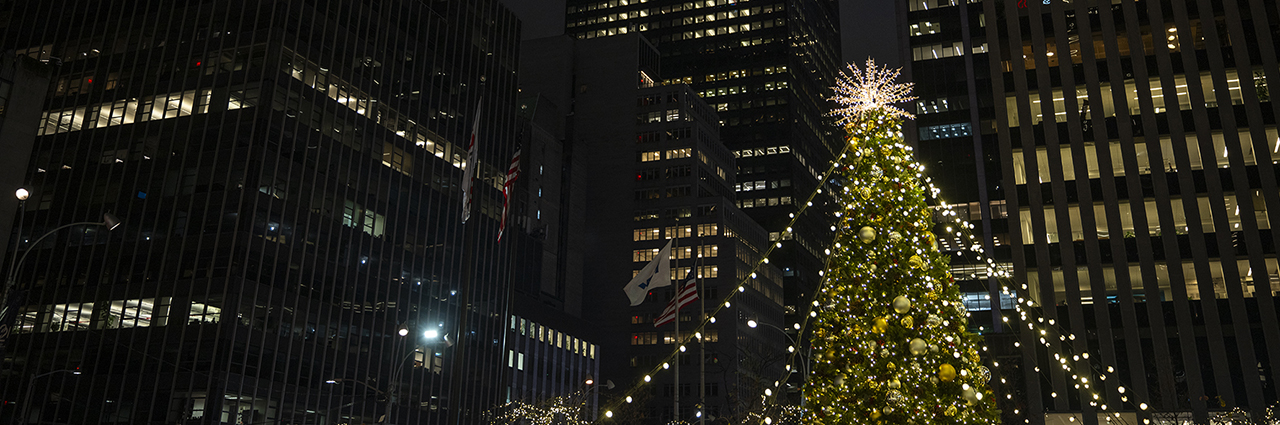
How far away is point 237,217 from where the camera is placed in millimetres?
69125

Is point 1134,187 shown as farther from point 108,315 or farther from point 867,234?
point 108,315

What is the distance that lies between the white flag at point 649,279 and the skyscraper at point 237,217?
30248mm

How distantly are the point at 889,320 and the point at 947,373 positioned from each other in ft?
4.77

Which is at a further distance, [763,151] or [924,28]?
[763,151]

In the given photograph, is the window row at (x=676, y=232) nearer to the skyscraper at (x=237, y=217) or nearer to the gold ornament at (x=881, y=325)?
the skyscraper at (x=237, y=217)

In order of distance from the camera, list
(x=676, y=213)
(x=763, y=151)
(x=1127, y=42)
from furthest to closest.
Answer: (x=763, y=151), (x=676, y=213), (x=1127, y=42)

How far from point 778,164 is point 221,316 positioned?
143 metres

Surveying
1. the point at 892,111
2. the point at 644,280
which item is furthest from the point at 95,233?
the point at 892,111

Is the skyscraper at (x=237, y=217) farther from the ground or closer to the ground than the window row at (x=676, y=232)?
closer to the ground

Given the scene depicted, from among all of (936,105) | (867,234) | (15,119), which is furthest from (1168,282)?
(15,119)

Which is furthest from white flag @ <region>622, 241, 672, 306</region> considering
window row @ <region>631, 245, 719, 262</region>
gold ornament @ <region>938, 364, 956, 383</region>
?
window row @ <region>631, 245, 719, 262</region>

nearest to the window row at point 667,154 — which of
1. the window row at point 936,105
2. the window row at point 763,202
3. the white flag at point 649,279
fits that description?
the window row at point 763,202

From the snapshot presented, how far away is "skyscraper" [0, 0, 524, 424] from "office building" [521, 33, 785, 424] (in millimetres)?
63120

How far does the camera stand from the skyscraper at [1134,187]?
58969mm
